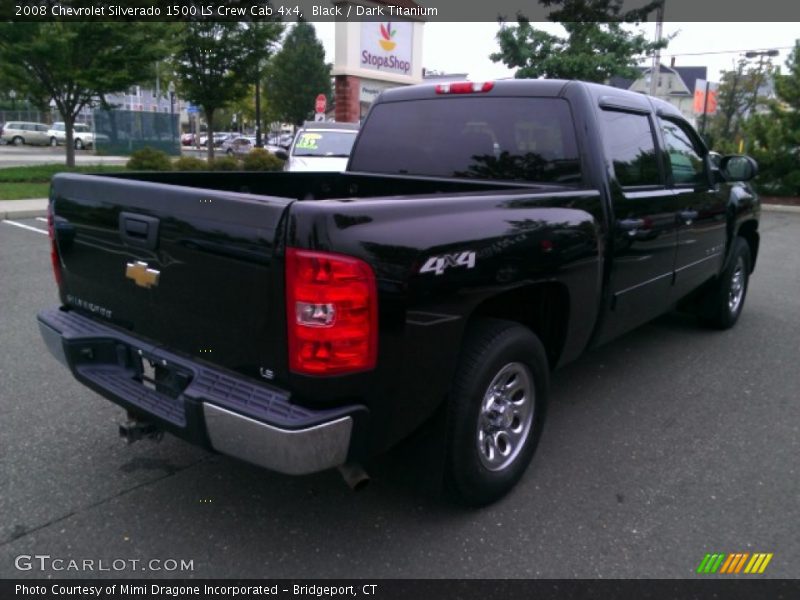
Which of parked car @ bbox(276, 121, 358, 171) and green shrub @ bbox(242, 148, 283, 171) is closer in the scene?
parked car @ bbox(276, 121, 358, 171)

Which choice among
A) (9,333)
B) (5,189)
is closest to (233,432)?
(9,333)

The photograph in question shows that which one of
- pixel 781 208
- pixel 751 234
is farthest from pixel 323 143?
pixel 781 208

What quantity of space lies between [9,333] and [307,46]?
5243cm

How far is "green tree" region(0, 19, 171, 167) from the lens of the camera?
15.2 meters

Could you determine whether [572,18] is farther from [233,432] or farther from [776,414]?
[233,432]

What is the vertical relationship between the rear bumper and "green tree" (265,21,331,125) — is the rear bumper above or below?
below

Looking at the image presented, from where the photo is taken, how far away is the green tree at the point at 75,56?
1519 cm

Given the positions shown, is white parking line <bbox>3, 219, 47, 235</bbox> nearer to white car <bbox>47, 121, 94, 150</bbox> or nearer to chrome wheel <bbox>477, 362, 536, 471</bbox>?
chrome wheel <bbox>477, 362, 536, 471</bbox>

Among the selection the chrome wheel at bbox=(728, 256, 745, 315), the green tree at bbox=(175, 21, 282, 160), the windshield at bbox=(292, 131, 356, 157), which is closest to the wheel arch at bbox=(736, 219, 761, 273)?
the chrome wheel at bbox=(728, 256, 745, 315)

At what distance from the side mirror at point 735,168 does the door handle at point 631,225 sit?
1858mm

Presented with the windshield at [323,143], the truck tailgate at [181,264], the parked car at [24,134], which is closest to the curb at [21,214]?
the windshield at [323,143]

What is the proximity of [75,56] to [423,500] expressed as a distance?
16958 mm

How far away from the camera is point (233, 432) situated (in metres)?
2.28

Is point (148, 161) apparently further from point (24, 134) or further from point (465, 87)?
point (24, 134)
